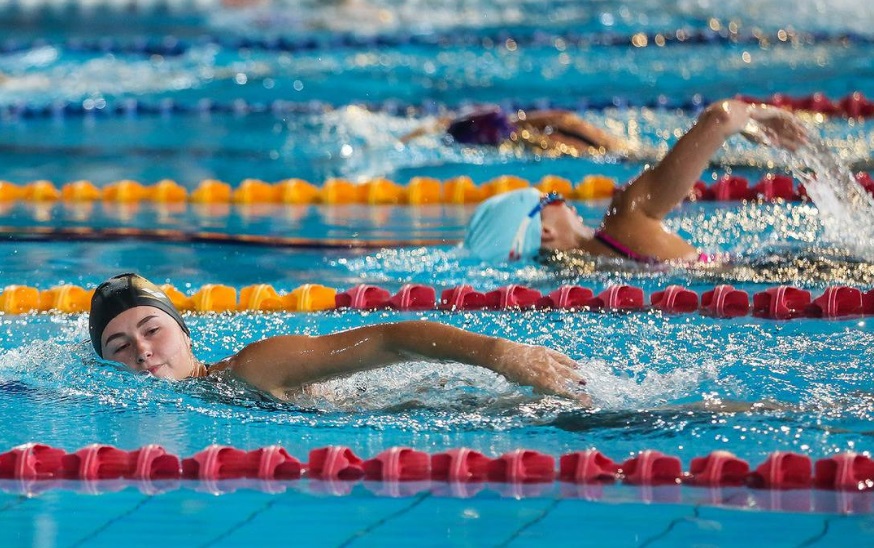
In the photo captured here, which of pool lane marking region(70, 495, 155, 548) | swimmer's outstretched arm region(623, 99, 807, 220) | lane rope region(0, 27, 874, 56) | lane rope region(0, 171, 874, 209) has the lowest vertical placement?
pool lane marking region(70, 495, 155, 548)

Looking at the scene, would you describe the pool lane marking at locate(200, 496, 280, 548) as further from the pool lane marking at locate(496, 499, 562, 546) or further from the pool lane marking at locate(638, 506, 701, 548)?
the pool lane marking at locate(638, 506, 701, 548)

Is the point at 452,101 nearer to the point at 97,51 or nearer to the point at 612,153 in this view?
the point at 612,153

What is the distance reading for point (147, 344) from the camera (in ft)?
11.5

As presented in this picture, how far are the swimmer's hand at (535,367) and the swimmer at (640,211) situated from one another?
5.73 feet

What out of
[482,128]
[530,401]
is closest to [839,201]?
[530,401]

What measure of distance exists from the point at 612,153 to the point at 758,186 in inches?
44.5

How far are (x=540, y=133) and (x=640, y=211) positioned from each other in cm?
246

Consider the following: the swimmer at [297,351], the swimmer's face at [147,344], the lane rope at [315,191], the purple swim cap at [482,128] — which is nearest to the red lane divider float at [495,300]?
the swimmer at [297,351]

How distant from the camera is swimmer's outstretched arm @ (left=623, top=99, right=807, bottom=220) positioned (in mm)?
4766

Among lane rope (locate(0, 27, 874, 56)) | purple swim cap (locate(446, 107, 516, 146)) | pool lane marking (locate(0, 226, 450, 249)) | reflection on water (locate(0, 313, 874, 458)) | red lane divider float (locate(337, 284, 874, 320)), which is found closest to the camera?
reflection on water (locate(0, 313, 874, 458))

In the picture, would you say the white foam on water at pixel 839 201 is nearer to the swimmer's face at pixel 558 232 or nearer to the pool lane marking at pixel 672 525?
the swimmer's face at pixel 558 232

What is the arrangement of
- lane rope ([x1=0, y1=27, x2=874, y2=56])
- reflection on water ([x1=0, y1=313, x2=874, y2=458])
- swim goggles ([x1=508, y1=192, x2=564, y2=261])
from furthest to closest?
1. lane rope ([x1=0, y1=27, x2=874, y2=56])
2. swim goggles ([x1=508, y1=192, x2=564, y2=261])
3. reflection on water ([x1=0, y1=313, x2=874, y2=458])

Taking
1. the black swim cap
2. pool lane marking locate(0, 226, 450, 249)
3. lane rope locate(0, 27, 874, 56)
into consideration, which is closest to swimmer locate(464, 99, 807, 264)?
pool lane marking locate(0, 226, 450, 249)

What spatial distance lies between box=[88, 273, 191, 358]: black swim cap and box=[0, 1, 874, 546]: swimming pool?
15 cm
